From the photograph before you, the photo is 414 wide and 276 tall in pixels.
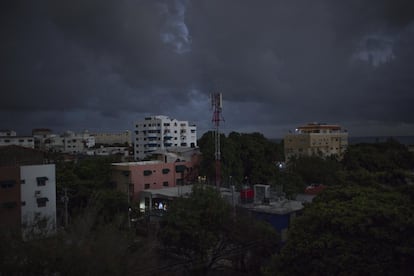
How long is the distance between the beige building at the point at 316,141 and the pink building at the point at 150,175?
93.7 feet

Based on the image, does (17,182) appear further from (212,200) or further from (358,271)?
(358,271)

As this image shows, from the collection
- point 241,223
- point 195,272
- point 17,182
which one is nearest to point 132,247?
point 195,272

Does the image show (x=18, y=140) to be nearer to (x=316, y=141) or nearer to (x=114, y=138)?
(x=114, y=138)

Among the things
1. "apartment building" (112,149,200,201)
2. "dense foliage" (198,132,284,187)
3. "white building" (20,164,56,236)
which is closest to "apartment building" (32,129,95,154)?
"apartment building" (112,149,200,201)

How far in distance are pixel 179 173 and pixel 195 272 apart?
18.2 m

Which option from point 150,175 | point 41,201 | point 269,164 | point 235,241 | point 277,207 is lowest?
point 235,241

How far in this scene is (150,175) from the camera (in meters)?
31.5

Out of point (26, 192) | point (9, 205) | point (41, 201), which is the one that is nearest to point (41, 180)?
point (26, 192)

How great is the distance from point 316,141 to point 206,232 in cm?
4974

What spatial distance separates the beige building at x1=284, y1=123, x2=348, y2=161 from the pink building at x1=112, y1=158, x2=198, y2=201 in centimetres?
2857

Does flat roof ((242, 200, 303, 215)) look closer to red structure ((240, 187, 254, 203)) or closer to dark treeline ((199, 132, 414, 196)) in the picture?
red structure ((240, 187, 254, 203))

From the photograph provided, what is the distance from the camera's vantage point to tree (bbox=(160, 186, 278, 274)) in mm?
15008

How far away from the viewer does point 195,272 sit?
15703 millimetres

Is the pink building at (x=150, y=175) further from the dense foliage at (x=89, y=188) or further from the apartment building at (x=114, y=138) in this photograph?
the apartment building at (x=114, y=138)
